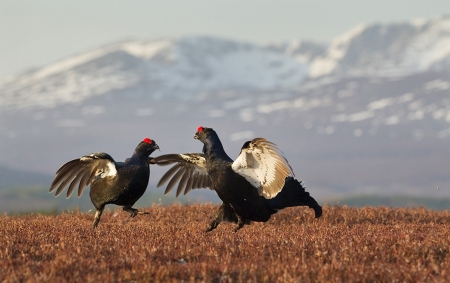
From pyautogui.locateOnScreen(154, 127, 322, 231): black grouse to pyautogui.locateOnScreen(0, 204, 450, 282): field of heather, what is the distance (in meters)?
0.38

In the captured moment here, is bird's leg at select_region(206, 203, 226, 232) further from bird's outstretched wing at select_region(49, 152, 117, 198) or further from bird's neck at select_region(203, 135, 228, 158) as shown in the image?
bird's outstretched wing at select_region(49, 152, 117, 198)

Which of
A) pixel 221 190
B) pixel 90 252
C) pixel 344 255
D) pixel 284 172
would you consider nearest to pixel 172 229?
pixel 221 190

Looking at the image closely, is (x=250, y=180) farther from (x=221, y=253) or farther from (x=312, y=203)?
(x=221, y=253)

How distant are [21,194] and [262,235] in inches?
5220

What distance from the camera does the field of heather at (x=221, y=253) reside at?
27.7ft

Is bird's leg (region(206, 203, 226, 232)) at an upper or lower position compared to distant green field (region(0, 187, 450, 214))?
lower

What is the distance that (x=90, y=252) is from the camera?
31.7ft

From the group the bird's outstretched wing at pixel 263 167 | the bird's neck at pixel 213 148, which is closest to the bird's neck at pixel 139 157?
the bird's neck at pixel 213 148

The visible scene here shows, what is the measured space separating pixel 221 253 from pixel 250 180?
2.59 metres

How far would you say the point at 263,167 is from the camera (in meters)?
11.9

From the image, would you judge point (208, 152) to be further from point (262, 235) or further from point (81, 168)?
point (81, 168)

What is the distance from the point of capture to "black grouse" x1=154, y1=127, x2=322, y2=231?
11.7 m

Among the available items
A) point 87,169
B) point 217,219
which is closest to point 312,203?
point 217,219

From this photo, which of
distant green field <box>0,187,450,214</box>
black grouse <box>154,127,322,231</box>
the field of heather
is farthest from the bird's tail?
distant green field <box>0,187,450,214</box>
